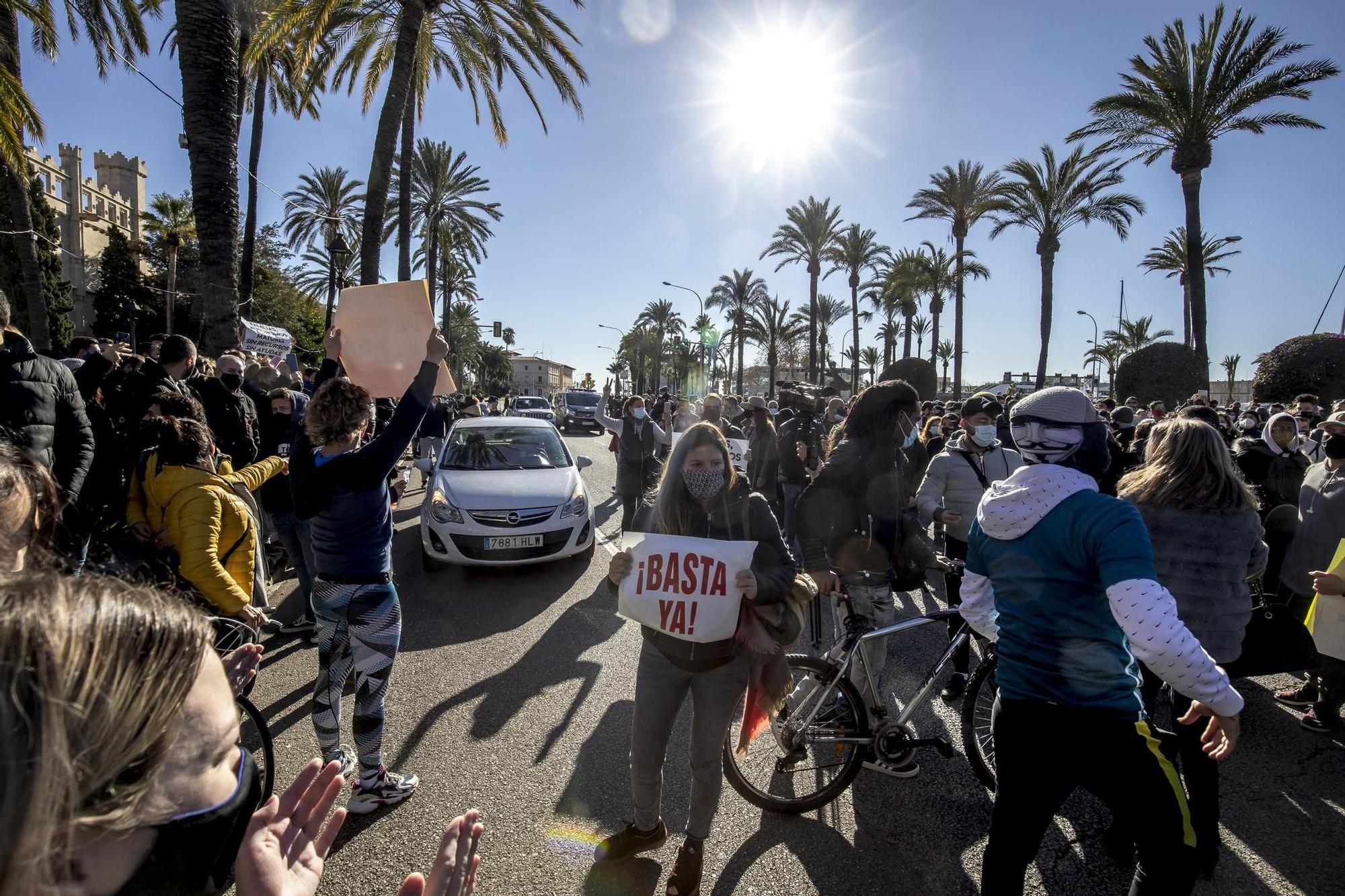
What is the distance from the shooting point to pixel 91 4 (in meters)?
13.7

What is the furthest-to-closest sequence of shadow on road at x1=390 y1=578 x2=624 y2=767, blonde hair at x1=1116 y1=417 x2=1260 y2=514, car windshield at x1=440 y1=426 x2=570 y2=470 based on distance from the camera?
car windshield at x1=440 y1=426 x2=570 y2=470 → shadow on road at x1=390 y1=578 x2=624 y2=767 → blonde hair at x1=1116 y1=417 x2=1260 y2=514

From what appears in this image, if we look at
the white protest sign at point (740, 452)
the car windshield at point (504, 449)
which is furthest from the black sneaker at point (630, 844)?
the white protest sign at point (740, 452)

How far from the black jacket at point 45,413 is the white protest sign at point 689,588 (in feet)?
11.4

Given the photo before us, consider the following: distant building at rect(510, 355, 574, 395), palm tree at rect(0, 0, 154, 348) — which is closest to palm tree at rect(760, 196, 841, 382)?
palm tree at rect(0, 0, 154, 348)

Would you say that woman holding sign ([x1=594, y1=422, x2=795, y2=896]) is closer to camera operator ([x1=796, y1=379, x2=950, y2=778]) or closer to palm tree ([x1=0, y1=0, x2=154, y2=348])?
camera operator ([x1=796, y1=379, x2=950, y2=778])

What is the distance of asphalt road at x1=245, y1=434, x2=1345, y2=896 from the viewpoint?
268 cm

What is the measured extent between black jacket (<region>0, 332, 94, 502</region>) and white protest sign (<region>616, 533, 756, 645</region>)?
3.48 metres

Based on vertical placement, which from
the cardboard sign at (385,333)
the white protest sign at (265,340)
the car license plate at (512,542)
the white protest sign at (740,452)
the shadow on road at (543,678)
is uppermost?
the white protest sign at (265,340)

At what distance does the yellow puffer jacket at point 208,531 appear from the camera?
9.66 ft

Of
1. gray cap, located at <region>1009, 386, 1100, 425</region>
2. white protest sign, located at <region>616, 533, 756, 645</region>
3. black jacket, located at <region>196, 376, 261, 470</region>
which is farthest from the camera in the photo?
black jacket, located at <region>196, 376, 261, 470</region>

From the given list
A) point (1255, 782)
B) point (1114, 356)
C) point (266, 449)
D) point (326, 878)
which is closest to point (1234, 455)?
point (1255, 782)

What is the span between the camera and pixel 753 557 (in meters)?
2.55

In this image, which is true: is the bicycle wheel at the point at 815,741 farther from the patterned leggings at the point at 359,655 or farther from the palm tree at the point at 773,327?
the palm tree at the point at 773,327

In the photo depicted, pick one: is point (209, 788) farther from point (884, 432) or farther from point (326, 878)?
point (884, 432)
